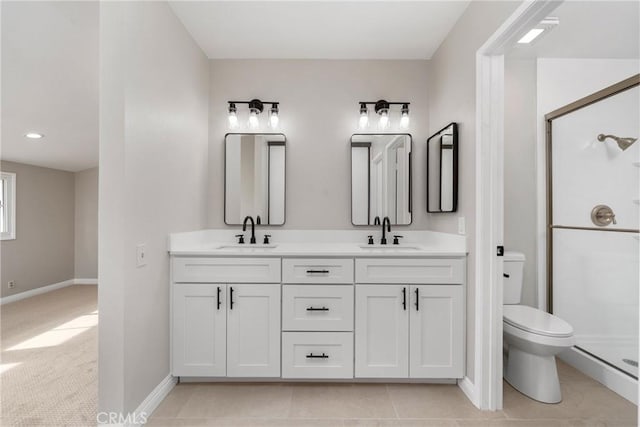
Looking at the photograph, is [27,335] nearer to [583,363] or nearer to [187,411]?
[187,411]

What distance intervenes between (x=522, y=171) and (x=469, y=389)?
1.73 m

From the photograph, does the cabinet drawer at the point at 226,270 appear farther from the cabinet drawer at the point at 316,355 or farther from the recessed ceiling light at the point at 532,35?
the recessed ceiling light at the point at 532,35

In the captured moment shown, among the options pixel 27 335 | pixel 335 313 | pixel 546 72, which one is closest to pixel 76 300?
pixel 27 335

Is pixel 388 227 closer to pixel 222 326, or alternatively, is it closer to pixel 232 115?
pixel 222 326

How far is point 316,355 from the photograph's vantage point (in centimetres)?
204

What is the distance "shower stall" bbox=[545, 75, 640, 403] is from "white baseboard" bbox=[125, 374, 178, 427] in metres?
2.82

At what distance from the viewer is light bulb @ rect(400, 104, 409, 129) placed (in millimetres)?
2590

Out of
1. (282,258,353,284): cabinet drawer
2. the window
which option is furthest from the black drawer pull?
the window

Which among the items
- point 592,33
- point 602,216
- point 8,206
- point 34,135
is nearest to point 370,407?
point 602,216

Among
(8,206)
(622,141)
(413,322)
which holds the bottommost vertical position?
(413,322)

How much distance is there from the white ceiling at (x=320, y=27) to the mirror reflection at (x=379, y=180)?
683mm

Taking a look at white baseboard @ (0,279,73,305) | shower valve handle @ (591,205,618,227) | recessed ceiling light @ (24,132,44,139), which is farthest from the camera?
white baseboard @ (0,279,73,305)

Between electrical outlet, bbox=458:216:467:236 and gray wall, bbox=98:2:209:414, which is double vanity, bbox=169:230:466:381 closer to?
electrical outlet, bbox=458:216:467:236

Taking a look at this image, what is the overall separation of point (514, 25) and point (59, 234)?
615 cm
